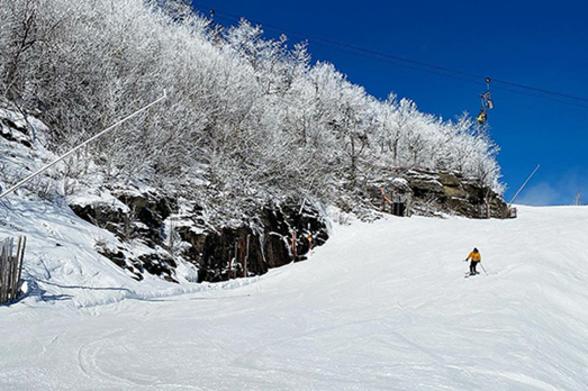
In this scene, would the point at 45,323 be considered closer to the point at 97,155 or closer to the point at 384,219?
the point at 97,155

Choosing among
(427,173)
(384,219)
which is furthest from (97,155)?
(427,173)

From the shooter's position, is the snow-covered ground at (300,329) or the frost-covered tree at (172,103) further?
the frost-covered tree at (172,103)

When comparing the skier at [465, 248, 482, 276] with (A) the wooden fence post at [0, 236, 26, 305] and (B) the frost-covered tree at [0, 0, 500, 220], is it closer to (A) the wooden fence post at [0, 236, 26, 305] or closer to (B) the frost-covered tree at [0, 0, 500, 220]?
(B) the frost-covered tree at [0, 0, 500, 220]

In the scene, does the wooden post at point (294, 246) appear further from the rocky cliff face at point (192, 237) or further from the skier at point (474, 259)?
the skier at point (474, 259)

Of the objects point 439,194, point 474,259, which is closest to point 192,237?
point 474,259

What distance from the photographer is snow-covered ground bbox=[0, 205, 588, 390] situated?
17.0 ft

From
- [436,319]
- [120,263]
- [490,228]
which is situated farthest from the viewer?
[490,228]

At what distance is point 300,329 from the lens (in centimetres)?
822

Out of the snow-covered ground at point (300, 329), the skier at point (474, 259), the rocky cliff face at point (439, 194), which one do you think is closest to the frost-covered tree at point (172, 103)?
Answer: the rocky cliff face at point (439, 194)

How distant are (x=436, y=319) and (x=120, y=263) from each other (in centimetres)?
892

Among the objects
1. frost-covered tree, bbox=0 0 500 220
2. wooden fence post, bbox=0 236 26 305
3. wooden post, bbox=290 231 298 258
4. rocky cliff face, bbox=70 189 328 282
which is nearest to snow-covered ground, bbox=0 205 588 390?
wooden fence post, bbox=0 236 26 305

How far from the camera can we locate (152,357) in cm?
574

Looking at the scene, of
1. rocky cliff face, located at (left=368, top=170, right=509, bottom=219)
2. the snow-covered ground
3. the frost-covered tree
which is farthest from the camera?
rocky cliff face, located at (left=368, top=170, right=509, bottom=219)

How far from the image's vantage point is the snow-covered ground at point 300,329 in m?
5.17
